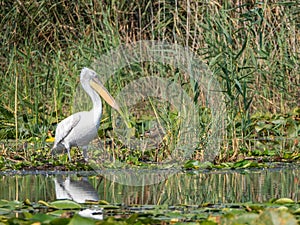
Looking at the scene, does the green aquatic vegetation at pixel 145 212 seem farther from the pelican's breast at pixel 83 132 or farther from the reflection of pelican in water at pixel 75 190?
the pelican's breast at pixel 83 132

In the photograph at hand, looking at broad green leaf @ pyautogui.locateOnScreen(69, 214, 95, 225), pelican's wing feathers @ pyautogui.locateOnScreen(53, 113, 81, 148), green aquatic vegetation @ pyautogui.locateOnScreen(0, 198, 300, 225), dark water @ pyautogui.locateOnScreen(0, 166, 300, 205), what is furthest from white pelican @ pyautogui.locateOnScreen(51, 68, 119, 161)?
broad green leaf @ pyautogui.locateOnScreen(69, 214, 95, 225)

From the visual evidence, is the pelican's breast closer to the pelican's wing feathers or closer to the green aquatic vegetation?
the pelican's wing feathers

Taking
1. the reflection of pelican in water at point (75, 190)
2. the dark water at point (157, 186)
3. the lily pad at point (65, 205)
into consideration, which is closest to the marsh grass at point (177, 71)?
the dark water at point (157, 186)

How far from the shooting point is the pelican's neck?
8.14 m

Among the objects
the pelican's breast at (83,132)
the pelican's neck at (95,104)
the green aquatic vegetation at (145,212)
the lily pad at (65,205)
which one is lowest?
the green aquatic vegetation at (145,212)

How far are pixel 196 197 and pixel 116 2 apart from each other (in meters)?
5.13

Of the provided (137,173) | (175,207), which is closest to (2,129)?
(137,173)

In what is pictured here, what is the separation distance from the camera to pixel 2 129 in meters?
9.34

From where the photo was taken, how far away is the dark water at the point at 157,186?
5.67 meters

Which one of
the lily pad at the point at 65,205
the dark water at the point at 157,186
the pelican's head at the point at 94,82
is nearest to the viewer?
the lily pad at the point at 65,205

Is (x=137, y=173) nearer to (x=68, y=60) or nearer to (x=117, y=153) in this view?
(x=117, y=153)

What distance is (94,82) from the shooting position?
8.71 metres

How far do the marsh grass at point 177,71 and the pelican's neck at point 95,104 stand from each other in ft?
1.53

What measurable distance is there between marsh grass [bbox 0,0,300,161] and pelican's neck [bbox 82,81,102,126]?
0.47 meters
